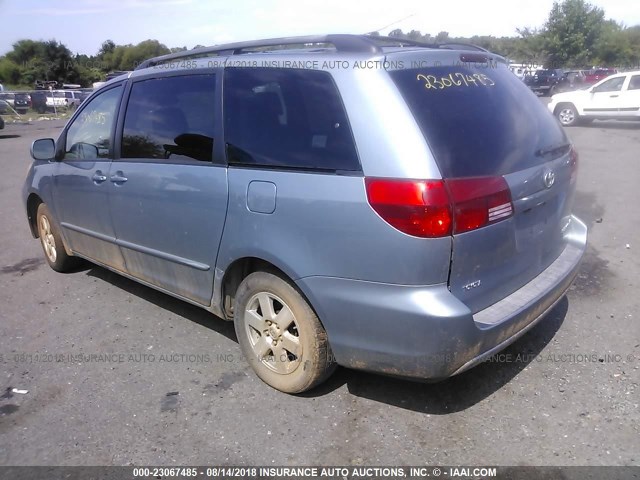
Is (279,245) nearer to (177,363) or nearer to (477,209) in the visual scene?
(477,209)

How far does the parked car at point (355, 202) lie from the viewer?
2588mm

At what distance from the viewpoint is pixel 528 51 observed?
A: 190 feet

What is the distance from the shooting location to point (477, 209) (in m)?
2.62

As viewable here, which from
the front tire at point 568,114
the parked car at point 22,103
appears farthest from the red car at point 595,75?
the parked car at point 22,103

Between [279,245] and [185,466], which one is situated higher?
[279,245]

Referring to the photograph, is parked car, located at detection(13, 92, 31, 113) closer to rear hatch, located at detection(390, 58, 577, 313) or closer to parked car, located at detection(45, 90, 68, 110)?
parked car, located at detection(45, 90, 68, 110)

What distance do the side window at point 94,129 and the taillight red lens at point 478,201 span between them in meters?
2.77

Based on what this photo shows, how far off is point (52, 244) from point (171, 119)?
238 cm

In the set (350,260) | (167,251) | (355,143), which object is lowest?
(167,251)

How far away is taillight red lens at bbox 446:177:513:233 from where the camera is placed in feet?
A: 8.41

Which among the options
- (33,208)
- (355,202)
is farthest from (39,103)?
(355,202)

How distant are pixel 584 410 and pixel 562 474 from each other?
565 millimetres

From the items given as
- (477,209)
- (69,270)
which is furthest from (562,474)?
(69,270)

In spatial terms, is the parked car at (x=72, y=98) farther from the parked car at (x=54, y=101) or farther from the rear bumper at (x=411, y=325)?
the rear bumper at (x=411, y=325)
